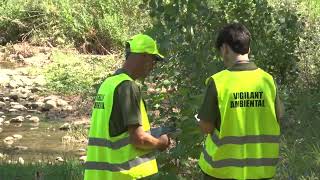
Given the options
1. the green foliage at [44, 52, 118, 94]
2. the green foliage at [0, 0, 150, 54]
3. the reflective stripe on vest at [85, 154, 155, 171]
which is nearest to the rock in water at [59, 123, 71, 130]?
the green foliage at [44, 52, 118, 94]

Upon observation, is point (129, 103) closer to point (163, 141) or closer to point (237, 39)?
point (163, 141)

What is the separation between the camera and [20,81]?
1644cm

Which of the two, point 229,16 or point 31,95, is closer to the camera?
point 229,16

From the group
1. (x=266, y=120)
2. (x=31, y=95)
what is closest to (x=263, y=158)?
(x=266, y=120)

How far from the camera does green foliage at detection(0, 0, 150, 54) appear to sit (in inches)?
756

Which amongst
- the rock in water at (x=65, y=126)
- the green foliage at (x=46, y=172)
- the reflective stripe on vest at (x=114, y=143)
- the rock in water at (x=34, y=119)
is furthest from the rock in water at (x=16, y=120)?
the reflective stripe on vest at (x=114, y=143)

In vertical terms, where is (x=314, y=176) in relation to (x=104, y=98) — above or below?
below

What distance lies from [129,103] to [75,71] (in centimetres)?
1370


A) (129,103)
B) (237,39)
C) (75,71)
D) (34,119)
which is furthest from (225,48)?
(75,71)

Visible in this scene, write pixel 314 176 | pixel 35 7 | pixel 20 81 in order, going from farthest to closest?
pixel 35 7 → pixel 20 81 → pixel 314 176

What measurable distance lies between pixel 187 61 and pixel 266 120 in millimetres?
2543

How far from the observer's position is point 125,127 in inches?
140

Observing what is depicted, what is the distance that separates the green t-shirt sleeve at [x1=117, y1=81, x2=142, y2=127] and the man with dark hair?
38cm

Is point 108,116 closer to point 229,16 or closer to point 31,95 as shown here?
point 229,16
